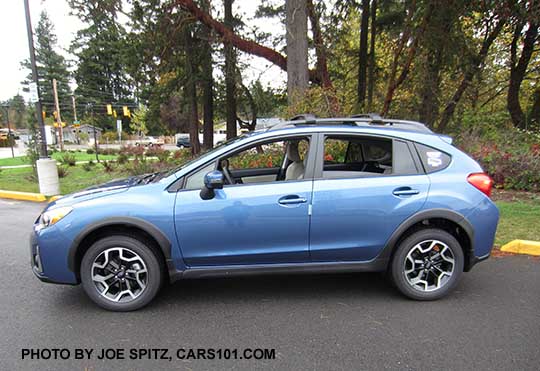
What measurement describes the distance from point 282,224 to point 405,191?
121 centimetres

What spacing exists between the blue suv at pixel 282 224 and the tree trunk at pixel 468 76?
1157cm

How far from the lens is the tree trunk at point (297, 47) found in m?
9.36

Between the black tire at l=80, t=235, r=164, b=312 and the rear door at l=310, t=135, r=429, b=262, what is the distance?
149cm

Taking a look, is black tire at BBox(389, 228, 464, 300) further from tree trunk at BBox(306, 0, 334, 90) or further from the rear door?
tree trunk at BBox(306, 0, 334, 90)

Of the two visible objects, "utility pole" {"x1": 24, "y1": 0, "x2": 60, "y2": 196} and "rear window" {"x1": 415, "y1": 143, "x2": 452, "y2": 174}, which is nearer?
"rear window" {"x1": 415, "y1": 143, "x2": 452, "y2": 174}

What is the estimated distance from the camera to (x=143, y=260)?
302cm

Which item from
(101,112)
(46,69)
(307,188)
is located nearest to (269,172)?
(307,188)

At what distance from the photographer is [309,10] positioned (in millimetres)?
10859

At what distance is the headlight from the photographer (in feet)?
9.75

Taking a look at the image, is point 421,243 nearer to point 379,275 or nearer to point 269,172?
point 379,275

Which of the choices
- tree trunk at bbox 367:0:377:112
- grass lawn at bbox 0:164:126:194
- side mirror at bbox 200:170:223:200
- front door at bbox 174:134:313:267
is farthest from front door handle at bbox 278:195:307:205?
tree trunk at bbox 367:0:377:112

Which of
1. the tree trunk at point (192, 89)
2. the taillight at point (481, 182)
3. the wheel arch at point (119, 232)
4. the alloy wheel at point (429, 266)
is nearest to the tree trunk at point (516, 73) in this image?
the tree trunk at point (192, 89)

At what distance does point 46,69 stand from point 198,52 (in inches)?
2721

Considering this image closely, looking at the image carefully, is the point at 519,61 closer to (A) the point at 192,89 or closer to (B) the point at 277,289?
(A) the point at 192,89
